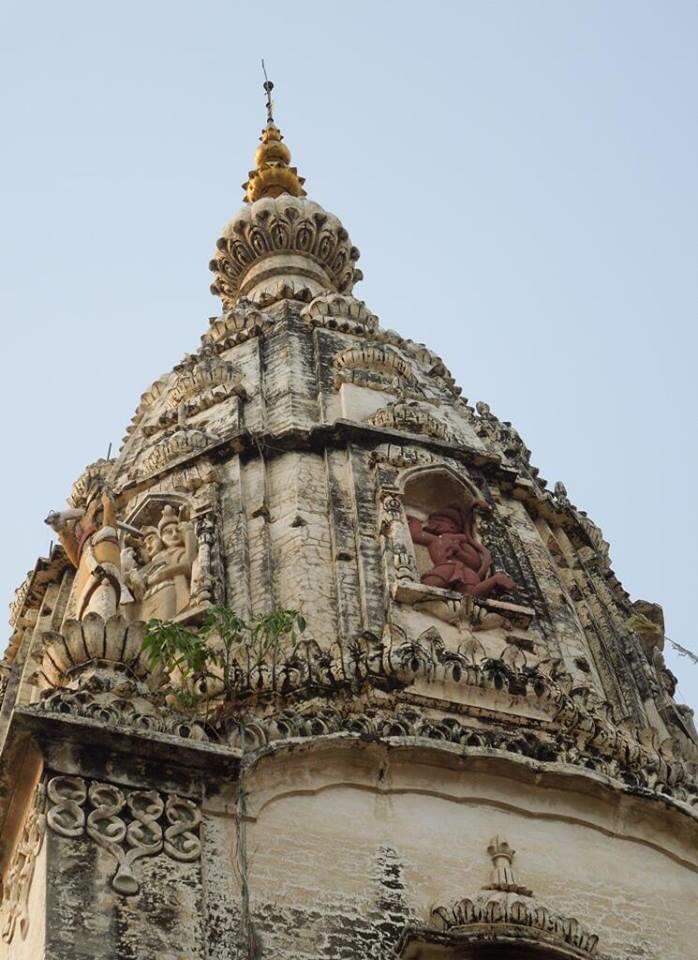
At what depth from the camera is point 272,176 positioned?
29719mm

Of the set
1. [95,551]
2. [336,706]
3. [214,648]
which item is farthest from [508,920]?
[95,551]

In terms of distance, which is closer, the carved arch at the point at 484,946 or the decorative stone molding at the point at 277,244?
the carved arch at the point at 484,946

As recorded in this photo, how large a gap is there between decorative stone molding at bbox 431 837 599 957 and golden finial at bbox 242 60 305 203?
17.3 m

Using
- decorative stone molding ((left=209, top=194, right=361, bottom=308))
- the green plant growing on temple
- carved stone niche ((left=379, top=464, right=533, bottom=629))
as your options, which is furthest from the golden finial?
the green plant growing on temple

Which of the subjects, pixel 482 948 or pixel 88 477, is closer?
pixel 482 948

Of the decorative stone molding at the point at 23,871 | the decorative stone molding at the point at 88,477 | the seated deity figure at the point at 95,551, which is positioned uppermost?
the decorative stone molding at the point at 88,477

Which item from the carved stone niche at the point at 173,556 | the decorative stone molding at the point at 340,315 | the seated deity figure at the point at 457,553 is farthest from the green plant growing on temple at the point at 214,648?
the decorative stone molding at the point at 340,315

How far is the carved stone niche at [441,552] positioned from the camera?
1761 cm

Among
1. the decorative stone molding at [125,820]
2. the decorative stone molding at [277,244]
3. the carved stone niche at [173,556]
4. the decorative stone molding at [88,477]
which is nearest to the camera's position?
the decorative stone molding at [125,820]

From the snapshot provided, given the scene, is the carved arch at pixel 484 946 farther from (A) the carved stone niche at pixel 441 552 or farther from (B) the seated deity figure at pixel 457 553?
(B) the seated deity figure at pixel 457 553

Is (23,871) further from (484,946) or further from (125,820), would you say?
(484,946)

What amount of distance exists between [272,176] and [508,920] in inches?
713

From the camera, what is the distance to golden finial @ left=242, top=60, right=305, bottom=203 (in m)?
29.7

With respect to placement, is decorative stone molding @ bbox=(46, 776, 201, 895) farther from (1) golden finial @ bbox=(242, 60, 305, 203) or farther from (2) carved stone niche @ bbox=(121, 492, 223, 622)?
(1) golden finial @ bbox=(242, 60, 305, 203)
